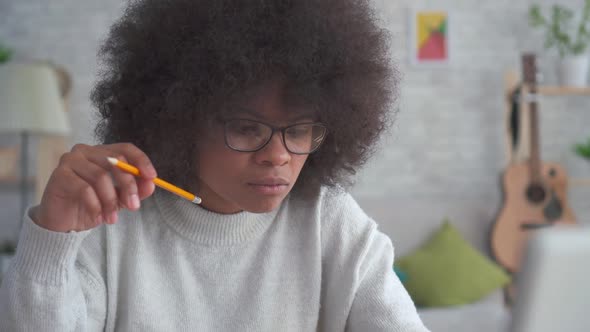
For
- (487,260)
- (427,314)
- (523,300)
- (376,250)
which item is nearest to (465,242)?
(487,260)

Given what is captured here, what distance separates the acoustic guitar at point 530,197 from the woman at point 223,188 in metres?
2.22

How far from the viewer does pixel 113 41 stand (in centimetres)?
105

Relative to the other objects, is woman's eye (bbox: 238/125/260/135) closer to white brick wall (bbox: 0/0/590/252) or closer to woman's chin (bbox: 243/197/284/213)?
woman's chin (bbox: 243/197/284/213)

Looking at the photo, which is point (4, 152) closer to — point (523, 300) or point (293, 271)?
point (293, 271)

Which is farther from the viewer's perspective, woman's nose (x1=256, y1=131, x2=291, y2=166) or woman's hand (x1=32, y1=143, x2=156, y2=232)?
woman's nose (x1=256, y1=131, x2=291, y2=166)

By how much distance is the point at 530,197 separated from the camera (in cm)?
333

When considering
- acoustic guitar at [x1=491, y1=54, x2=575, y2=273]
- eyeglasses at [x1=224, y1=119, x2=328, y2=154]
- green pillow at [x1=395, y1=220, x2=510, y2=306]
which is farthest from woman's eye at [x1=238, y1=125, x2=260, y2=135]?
acoustic guitar at [x1=491, y1=54, x2=575, y2=273]

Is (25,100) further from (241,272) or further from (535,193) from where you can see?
(535,193)

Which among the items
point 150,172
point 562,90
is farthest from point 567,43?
point 150,172

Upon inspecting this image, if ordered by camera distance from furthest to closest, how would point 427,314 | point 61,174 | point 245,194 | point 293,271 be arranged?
point 427,314 → point 293,271 → point 245,194 → point 61,174

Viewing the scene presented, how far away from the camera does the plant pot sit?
350 cm

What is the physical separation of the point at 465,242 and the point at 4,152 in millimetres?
2097

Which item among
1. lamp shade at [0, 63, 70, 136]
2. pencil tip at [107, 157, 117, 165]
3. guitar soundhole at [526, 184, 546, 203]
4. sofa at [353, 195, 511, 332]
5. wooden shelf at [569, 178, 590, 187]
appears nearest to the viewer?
pencil tip at [107, 157, 117, 165]

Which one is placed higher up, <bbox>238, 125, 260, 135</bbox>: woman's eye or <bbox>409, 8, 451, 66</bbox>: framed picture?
<bbox>409, 8, 451, 66</bbox>: framed picture
